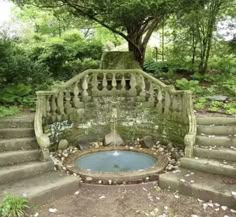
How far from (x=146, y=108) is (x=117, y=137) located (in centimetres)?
97

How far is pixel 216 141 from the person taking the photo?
6.22 metres

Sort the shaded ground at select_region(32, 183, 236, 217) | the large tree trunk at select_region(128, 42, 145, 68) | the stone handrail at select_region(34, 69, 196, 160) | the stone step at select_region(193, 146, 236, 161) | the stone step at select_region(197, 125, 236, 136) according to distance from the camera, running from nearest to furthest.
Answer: the shaded ground at select_region(32, 183, 236, 217)
the stone step at select_region(193, 146, 236, 161)
the stone handrail at select_region(34, 69, 196, 160)
the stone step at select_region(197, 125, 236, 136)
the large tree trunk at select_region(128, 42, 145, 68)

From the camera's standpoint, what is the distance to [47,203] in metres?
4.93

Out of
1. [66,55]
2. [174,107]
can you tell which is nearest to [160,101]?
[174,107]

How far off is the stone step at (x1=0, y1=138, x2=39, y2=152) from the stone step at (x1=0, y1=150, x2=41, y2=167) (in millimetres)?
178

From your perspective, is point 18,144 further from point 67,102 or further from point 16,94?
point 16,94

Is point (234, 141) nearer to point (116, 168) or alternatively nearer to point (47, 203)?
point (116, 168)

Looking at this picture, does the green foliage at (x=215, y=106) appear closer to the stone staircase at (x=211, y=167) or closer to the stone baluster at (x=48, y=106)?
the stone staircase at (x=211, y=167)

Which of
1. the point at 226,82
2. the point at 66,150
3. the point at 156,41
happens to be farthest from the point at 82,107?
the point at 156,41

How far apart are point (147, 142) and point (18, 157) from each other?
9.71ft

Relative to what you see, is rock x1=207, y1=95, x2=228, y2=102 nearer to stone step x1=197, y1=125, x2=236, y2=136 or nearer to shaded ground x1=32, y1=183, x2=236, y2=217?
stone step x1=197, y1=125, x2=236, y2=136

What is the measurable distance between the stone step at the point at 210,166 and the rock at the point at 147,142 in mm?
1436

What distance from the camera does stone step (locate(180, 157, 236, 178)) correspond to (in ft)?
17.8

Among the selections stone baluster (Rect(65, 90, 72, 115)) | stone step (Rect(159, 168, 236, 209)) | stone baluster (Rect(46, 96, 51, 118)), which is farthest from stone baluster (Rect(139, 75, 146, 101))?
stone step (Rect(159, 168, 236, 209))
